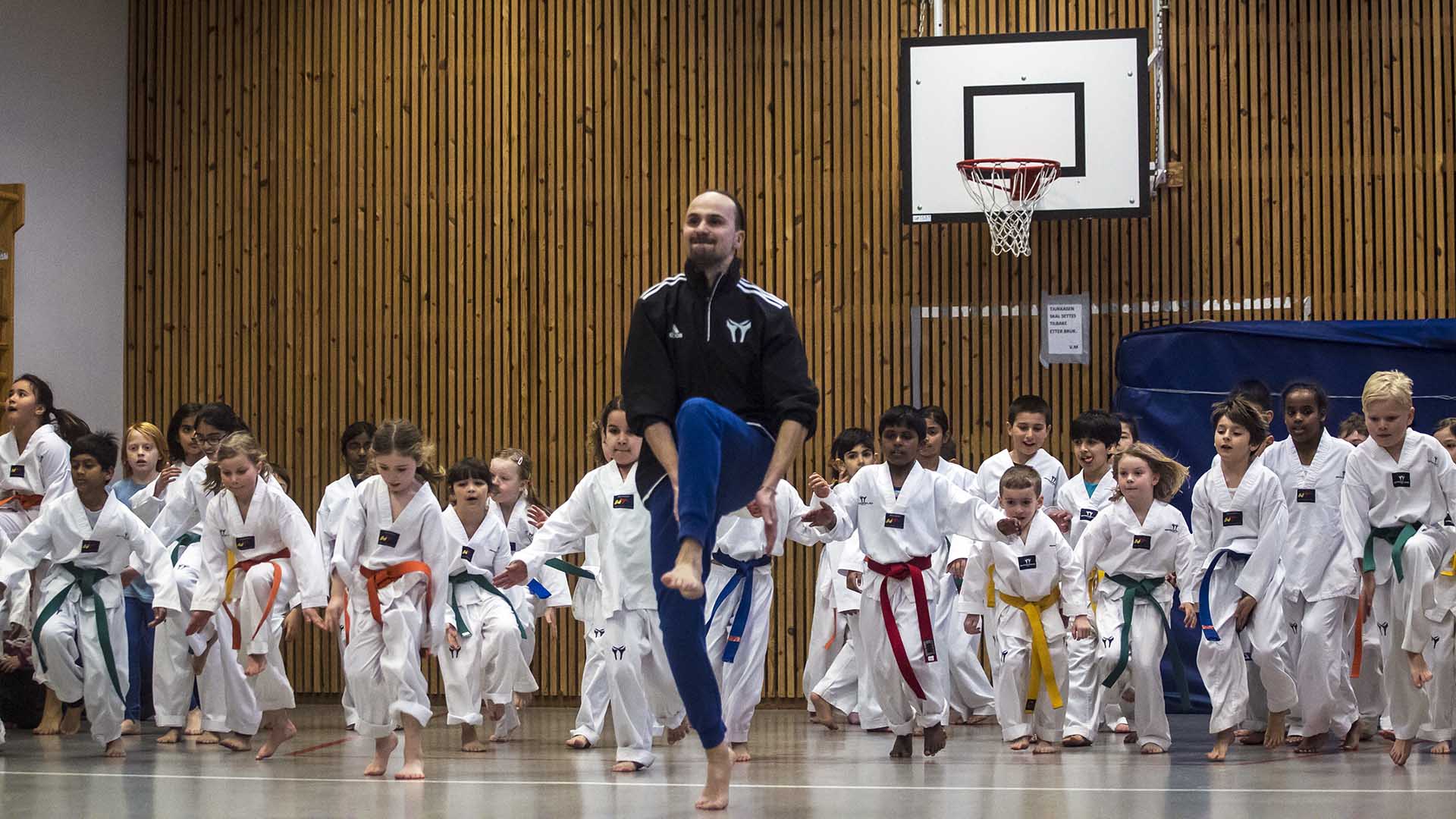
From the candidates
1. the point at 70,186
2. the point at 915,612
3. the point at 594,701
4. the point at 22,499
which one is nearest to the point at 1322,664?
the point at 915,612

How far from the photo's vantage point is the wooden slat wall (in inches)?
366

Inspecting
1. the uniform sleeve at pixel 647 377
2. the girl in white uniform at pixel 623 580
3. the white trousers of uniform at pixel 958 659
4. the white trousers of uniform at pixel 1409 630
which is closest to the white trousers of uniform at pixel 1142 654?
the white trousers of uniform at pixel 1409 630

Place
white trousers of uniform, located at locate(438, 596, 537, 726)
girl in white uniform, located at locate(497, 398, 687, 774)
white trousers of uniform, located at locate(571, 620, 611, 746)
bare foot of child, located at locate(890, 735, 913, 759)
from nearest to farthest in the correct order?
1. girl in white uniform, located at locate(497, 398, 687, 774)
2. bare foot of child, located at locate(890, 735, 913, 759)
3. white trousers of uniform, located at locate(438, 596, 537, 726)
4. white trousers of uniform, located at locate(571, 620, 611, 746)

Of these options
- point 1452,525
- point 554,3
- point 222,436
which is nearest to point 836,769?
point 1452,525

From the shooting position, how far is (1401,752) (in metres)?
5.55

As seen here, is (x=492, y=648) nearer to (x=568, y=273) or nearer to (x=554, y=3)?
(x=568, y=273)

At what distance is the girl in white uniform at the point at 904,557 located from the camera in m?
6.11

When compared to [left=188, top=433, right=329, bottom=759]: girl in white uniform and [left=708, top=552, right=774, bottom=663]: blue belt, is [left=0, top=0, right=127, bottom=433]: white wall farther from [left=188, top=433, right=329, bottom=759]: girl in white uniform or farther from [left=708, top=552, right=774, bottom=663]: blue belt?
[left=708, top=552, right=774, bottom=663]: blue belt

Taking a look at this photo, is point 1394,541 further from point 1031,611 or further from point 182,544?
point 182,544

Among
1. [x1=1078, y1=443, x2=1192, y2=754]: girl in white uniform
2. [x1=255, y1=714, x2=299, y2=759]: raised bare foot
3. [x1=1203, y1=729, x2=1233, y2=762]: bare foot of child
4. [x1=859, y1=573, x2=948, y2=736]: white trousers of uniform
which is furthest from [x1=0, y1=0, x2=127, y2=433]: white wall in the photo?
[x1=1203, y1=729, x2=1233, y2=762]: bare foot of child

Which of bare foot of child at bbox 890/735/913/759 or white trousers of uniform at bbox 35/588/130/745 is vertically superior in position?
white trousers of uniform at bbox 35/588/130/745

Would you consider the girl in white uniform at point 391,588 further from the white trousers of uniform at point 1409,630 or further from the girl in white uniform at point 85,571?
the white trousers of uniform at point 1409,630

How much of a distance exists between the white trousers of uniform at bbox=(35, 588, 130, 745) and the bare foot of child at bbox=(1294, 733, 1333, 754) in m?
4.85

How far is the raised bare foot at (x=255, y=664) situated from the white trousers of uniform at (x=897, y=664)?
239 centimetres
